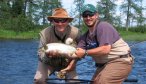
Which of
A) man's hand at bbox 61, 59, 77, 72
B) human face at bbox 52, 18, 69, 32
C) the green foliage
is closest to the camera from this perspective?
human face at bbox 52, 18, 69, 32

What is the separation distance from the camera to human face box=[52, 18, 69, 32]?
6874mm

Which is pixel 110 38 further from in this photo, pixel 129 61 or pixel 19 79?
pixel 19 79

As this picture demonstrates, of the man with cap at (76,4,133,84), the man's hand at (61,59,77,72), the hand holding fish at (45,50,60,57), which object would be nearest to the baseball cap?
the man with cap at (76,4,133,84)

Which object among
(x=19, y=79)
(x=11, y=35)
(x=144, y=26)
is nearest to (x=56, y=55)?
(x=19, y=79)

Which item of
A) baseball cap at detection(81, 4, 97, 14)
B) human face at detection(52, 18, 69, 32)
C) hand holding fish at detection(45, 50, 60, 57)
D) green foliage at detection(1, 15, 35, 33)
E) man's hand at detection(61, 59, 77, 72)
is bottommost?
green foliage at detection(1, 15, 35, 33)

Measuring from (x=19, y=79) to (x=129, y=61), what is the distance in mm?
10983

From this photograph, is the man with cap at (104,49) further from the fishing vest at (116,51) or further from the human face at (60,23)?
the human face at (60,23)

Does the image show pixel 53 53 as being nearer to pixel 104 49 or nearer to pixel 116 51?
pixel 104 49

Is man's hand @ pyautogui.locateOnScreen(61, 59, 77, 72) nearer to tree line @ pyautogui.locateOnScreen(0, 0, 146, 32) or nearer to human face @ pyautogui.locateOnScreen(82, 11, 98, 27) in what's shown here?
human face @ pyautogui.locateOnScreen(82, 11, 98, 27)

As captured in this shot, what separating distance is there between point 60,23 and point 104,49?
1051 millimetres

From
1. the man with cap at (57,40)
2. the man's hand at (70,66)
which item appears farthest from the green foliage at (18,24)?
the man's hand at (70,66)

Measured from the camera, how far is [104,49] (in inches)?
242

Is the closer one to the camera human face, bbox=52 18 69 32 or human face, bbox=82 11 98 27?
human face, bbox=82 11 98 27

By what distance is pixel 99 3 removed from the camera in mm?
89875
